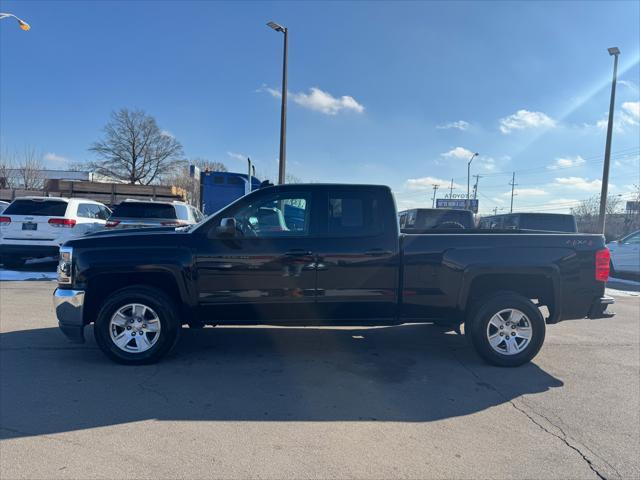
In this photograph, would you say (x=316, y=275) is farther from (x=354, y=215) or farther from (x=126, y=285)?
(x=126, y=285)

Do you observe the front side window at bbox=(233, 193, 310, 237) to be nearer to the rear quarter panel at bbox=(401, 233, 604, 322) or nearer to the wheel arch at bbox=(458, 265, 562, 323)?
the rear quarter panel at bbox=(401, 233, 604, 322)

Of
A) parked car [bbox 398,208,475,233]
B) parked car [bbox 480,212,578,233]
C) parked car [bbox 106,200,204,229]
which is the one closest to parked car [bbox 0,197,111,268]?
parked car [bbox 106,200,204,229]

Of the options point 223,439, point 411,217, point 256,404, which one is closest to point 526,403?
point 256,404

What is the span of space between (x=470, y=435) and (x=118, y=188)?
21.9 m

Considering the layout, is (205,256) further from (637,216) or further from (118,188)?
(637,216)

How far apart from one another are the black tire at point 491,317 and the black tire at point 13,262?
11.8m

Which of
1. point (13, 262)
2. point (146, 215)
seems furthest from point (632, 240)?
point (13, 262)

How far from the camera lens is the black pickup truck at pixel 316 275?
4.37 metres

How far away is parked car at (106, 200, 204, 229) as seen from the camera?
9.89 m

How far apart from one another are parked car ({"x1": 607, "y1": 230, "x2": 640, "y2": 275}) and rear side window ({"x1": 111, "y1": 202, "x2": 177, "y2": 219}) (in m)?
13.9

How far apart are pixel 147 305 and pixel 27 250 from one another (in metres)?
8.02

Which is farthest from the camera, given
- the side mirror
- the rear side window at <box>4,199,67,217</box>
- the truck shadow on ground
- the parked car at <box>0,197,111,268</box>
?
the rear side window at <box>4,199,67,217</box>

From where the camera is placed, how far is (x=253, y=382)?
407cm

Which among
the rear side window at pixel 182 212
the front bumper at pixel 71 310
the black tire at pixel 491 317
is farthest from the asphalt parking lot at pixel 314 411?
the rear side window at pixel 182 212
